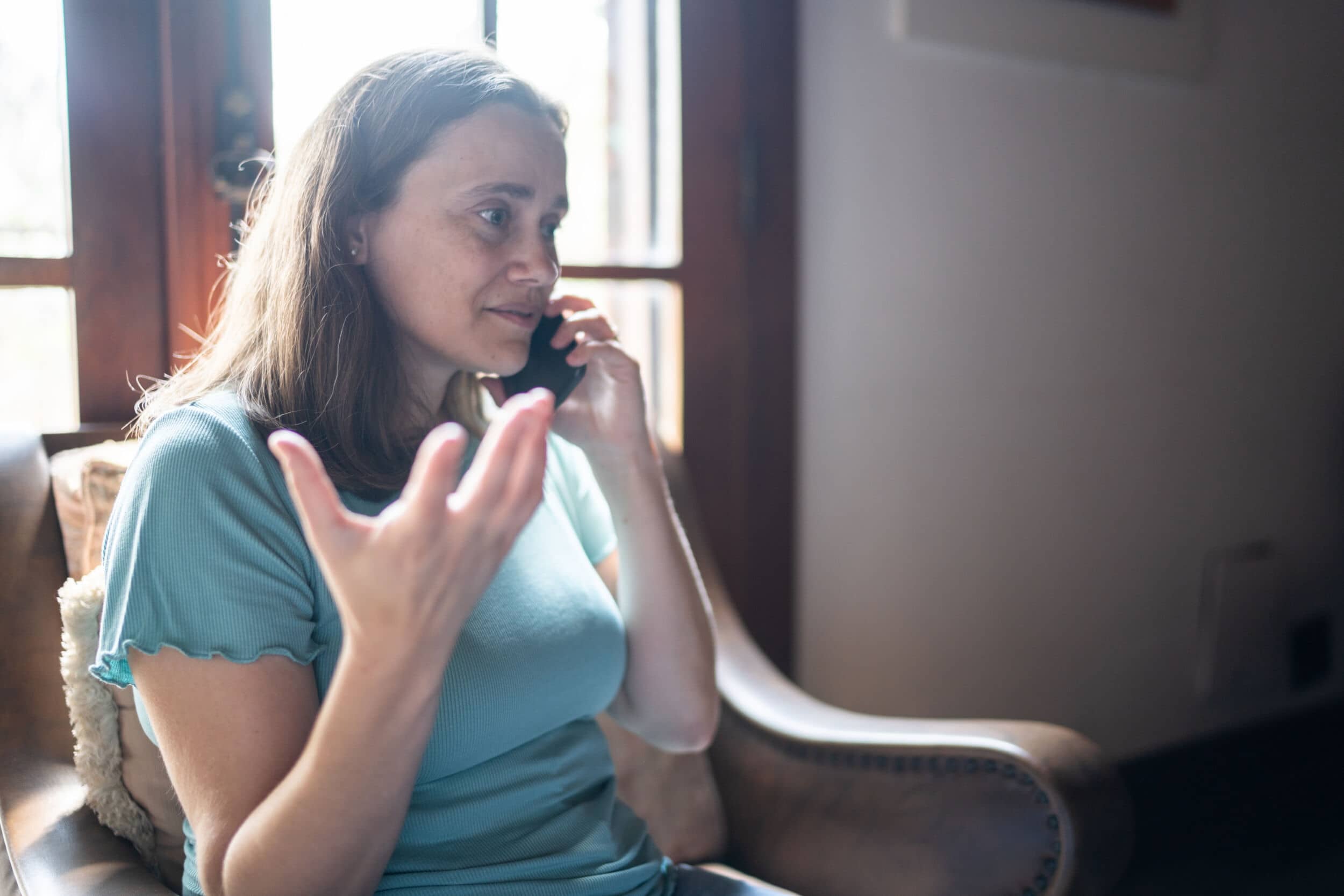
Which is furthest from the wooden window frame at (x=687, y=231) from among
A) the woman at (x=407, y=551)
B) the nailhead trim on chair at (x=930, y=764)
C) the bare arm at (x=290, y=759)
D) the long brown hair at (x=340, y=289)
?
the bare arm at (x=290, y=759)

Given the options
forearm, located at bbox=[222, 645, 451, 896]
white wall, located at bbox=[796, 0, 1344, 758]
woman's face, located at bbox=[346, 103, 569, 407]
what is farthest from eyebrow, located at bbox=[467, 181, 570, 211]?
white wall, located at bbox=[796, 0, 1344, 758]

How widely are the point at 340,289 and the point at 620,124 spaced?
34.5 inches

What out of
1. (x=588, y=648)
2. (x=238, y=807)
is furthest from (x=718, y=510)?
(x=238, y=807)

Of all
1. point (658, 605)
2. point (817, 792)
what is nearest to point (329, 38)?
point (658, 605)

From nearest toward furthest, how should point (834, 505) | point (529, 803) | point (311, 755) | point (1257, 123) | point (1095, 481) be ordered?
1. point (311, 755)
2. point (529, 803)
3. point (834, 505)
4. point (1095, 481)
5. point (1257, 123)

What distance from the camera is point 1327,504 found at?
9.28ft

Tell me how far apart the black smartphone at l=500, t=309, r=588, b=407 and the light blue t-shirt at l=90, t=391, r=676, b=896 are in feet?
0.33

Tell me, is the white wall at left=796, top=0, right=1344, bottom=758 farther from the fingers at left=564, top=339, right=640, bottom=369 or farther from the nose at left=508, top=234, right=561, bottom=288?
the nose at left=508, top=234, right=561, bottom=288

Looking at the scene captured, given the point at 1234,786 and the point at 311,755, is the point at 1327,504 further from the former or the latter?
the point at 311,755

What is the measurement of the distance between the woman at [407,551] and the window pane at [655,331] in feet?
1.60

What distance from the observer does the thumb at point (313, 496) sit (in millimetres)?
532

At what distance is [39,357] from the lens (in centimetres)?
125

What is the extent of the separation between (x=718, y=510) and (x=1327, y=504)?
2.01 m

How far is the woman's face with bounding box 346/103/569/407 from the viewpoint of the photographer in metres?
0.95
